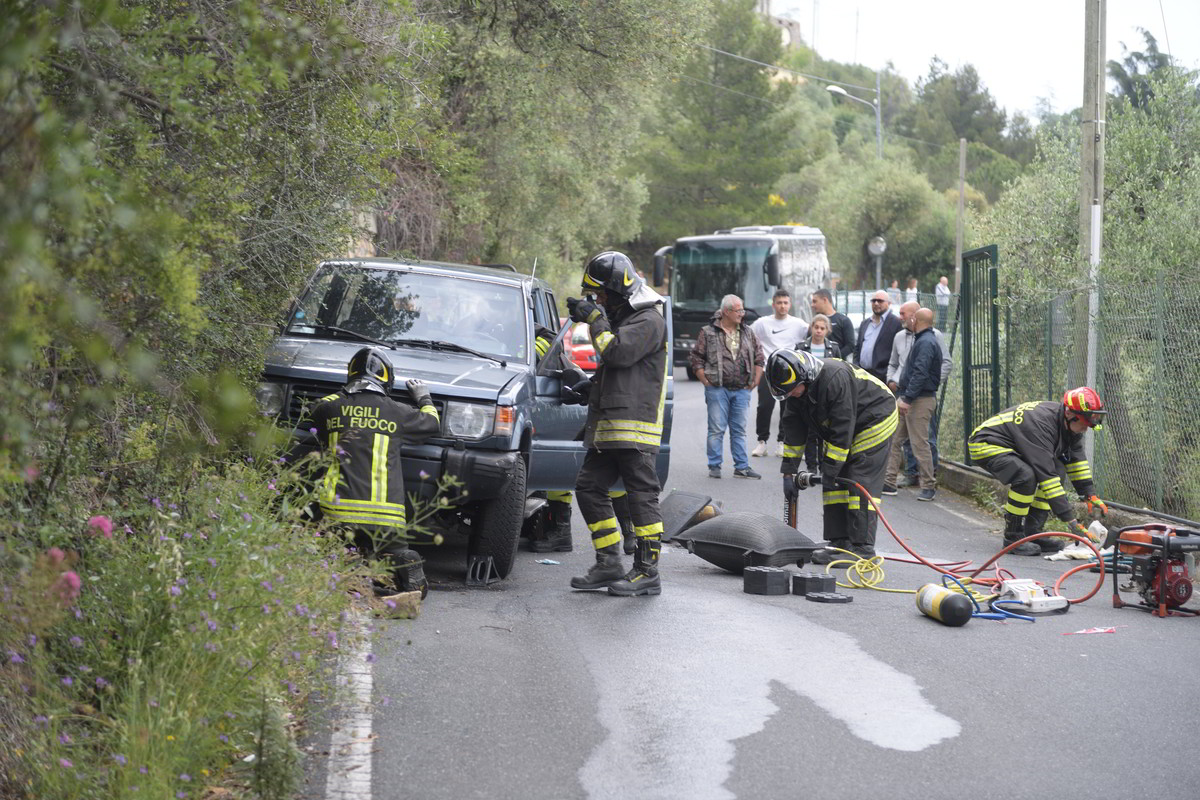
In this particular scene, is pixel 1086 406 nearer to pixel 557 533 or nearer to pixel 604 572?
pixel 557 533

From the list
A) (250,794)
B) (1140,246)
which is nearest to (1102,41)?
(1140,246)

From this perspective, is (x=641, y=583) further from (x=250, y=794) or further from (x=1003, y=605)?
(x=250, y=794)

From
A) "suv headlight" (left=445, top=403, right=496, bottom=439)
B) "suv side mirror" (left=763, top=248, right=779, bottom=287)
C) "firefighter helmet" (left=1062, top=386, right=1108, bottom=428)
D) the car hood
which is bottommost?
"firefighter helmet" (left=1062, top=386, right=1108, bottom=428)

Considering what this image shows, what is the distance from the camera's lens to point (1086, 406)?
34.2ft

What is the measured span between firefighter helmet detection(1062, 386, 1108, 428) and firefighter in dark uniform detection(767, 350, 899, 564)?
172cm

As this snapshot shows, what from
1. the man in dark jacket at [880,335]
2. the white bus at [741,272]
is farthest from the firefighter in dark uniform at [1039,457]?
the white bus at [741,272]

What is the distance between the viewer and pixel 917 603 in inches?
311

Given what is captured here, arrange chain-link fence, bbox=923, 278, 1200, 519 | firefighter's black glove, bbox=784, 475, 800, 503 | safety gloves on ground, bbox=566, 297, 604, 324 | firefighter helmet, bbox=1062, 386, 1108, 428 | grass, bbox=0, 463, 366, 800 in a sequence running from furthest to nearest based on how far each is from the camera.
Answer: chain-link fence, bbox=923, 278, 1200, 519
firefighter helmet, bbox=1062, 386, 1108, 428
firefighter's black glove, bbox=784, 475, 800, 503
safety gloves on ground, bbox=566, 297, 604, 324
grass, bbox=0, 463, 366, 800

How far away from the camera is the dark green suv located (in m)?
7.86

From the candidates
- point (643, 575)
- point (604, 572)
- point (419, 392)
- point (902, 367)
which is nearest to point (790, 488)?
point (643, 575)

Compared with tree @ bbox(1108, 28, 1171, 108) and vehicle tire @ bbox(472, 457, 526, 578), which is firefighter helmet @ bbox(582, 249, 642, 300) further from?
tree @ bbox(1108, 28, 1171, 108)

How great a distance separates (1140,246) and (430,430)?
858 cm

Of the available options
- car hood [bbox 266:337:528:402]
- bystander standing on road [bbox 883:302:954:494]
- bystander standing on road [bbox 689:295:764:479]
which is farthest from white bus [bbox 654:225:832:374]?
car hood [bbox 266:337:528:402]

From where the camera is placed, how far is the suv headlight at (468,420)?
7.87 m
